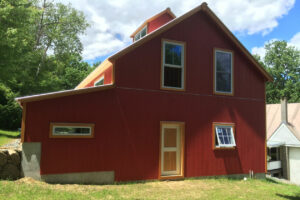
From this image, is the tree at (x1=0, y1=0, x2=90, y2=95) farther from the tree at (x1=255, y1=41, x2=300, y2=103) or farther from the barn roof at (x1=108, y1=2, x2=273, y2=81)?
the tree at (x1=255, y1=41, x2=300, y2=103)

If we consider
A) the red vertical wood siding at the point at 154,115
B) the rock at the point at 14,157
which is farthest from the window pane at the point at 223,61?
the rock at the point at 14,157

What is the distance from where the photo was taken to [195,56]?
10680 millimetres

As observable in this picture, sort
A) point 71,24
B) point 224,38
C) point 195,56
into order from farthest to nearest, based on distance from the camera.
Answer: point 71,24 < point 224,38 < point 195,56

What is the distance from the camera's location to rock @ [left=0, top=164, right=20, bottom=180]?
7504 mm

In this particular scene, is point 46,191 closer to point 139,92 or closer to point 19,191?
point 19,191

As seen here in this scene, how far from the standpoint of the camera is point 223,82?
11.3m

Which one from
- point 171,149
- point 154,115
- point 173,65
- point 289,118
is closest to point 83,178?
point 154,115

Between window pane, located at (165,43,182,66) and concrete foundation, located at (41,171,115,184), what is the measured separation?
4965 millimetres

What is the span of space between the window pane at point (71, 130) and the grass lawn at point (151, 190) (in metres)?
1.62

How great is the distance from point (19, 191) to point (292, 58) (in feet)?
160

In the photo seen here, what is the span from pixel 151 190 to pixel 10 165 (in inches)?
176

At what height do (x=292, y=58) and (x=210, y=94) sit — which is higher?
(x=292, y=58)

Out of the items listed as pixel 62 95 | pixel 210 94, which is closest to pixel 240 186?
pixel 210 94

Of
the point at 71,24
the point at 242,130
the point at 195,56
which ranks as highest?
the point at 71,24
